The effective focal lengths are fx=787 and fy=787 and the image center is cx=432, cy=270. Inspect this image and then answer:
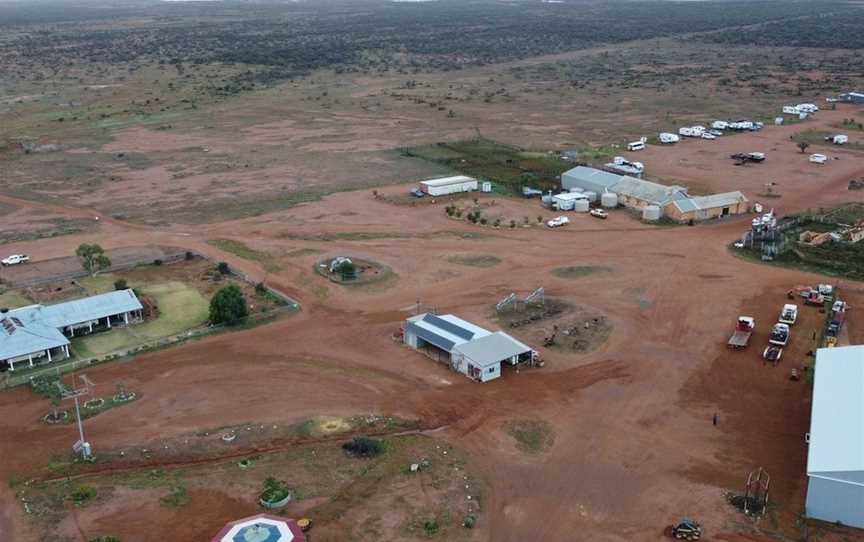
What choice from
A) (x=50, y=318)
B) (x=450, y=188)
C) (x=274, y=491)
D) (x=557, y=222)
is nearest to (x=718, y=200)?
(x=557, y=222)

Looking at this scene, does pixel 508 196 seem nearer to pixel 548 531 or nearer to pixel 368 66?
pixel 548 531

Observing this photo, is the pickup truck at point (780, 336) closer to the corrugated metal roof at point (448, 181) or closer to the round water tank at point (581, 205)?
the round water tank at point (581, 205)

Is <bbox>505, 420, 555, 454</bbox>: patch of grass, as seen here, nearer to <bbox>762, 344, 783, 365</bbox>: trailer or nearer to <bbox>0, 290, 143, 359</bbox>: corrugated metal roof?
<bbox>762, 344, 783, 365</bbox>: trailer

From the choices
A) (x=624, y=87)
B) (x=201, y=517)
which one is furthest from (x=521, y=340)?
(x=624, y=87)

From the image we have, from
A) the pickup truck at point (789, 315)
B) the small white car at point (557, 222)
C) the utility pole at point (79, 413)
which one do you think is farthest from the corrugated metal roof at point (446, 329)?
the small white car at point (557, 222)

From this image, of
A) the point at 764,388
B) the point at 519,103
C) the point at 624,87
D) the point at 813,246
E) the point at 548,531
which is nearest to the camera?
the point at 548,531

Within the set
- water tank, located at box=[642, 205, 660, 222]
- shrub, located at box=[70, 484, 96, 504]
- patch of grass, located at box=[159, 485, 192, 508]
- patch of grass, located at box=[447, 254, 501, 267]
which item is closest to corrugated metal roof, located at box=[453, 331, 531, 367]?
patch of grass, located at box=[447, 254, 501, 267]

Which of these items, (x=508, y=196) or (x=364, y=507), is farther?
(x=508, y=196)
